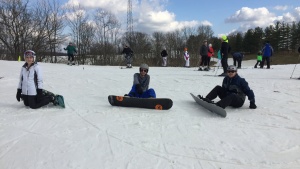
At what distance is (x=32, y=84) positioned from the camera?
619cm

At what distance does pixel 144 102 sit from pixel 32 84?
2.56 metres

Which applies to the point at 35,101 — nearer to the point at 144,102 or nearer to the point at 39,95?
the point at 39,95

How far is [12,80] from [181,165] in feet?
31.9

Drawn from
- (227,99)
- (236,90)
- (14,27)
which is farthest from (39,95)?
(14,27)

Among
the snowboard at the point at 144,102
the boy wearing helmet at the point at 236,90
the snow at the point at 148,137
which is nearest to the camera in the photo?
the snow at the point at 148,137

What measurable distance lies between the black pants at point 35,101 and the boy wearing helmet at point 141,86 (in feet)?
6.38

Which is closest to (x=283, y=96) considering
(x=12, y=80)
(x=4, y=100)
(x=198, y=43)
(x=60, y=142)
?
(x=60, y=142)

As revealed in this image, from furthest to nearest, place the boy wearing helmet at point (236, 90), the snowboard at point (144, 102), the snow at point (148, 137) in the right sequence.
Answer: the snowboard at point (144, 102) < the boy wearing helmet at point (236, 90) < the snow at point (148, 137)

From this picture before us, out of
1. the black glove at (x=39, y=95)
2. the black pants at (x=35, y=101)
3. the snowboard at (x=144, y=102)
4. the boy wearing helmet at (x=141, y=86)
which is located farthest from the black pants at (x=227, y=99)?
the black glove at (x=39, y=95)

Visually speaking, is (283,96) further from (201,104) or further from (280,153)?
(280,153)

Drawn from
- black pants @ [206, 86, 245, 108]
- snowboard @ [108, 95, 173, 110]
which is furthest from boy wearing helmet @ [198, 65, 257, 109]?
snowboard @ [108, 95, 173, 110]

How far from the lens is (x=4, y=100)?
292 inches

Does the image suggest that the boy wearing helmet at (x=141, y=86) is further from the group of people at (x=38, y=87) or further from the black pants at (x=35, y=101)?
the black pants at (x=35, y=101)

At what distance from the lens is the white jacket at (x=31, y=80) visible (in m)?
6.17
